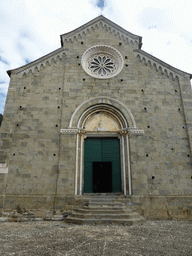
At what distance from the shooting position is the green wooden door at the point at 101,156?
417 inches

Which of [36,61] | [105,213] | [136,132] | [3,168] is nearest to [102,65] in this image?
[36,61]

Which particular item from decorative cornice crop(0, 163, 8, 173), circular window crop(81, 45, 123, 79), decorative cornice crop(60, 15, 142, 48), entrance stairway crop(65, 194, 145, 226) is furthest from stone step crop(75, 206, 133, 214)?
decorative cornice crop(60, 15, 142, 48)

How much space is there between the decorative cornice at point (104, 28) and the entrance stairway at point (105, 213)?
10.3 metres

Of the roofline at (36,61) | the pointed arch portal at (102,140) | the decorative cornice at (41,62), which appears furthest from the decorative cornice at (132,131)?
the roofline at (36,61)

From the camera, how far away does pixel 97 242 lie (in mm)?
5312

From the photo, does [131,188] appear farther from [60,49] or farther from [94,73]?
[60,49]

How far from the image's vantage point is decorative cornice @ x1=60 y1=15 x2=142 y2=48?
506 inches

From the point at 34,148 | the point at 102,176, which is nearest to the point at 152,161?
the point at 102,176

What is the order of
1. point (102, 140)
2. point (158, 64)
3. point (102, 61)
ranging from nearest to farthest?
1. point (102, 140)
2. point (158, 64)
3. point (102, 61)

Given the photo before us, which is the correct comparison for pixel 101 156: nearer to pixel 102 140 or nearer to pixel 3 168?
pixel 102 140

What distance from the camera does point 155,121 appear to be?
11.1 meters

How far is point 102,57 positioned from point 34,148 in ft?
25.0

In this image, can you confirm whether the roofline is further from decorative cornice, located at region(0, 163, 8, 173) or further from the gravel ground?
the gravel ground

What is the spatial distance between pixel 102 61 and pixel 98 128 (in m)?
4.81
